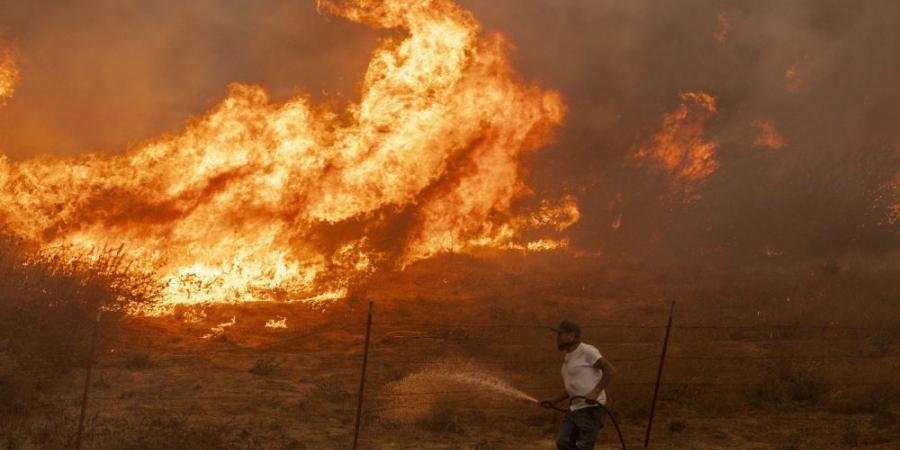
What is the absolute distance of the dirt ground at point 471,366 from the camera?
37.0ft

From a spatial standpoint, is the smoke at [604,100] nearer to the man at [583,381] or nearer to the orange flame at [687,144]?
the orange flame at [687,144]

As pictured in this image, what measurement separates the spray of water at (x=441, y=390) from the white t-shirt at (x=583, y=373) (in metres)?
3.78

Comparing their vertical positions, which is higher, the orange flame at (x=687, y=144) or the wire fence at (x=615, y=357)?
the orange flame at (x=687, y=144)

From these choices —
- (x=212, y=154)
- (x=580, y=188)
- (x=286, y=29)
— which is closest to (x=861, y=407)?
(x=212, y=154)

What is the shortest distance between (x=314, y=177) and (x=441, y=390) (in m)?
6.99

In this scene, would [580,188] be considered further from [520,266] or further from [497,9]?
[497,9]

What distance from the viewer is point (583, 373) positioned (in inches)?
321

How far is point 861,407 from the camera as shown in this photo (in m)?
12.8

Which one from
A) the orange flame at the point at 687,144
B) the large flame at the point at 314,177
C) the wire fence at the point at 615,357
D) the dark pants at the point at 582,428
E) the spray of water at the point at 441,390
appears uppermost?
the orange flame at the point at 687,144

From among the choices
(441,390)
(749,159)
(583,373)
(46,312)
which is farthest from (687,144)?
(583,373)

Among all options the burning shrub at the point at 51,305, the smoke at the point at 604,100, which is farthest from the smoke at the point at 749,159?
the burning shrub at the point at 51,305

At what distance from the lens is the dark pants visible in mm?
8242

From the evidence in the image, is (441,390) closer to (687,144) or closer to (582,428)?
(582,428)

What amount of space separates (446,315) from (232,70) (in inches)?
269
